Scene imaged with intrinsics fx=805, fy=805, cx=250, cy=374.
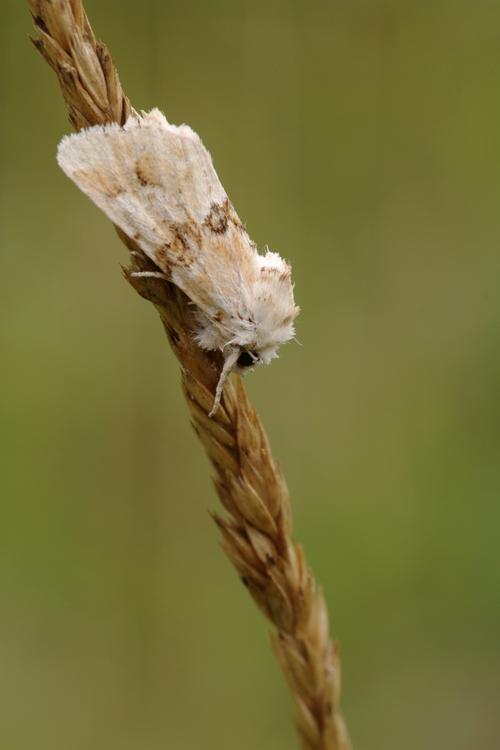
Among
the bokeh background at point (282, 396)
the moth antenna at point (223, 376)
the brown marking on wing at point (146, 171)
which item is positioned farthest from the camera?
the bokeh background at point (282, 396)

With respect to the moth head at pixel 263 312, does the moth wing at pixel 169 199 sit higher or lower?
higher

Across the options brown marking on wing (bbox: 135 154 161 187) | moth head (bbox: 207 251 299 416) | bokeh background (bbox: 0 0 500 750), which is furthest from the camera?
bokeh background (bbox: 0 0 500 750)

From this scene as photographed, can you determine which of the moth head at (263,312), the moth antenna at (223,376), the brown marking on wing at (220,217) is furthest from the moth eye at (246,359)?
the brown marking on wing at (220,217)

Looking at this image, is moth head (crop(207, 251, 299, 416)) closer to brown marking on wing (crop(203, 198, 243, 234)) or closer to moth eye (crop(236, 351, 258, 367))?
moth eye (crop(236, 351, 258, 367))

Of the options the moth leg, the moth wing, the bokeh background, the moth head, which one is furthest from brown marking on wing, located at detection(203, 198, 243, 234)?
the bokeh background

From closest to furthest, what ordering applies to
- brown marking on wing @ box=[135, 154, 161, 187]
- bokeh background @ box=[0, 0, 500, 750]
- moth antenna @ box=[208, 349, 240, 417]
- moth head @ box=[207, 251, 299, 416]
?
moth antenna @ box=[208, 349, 240, 417] → brown marking on wing @ box=[135, 154, 161, 187] → moth head @ box=[207, 251, 299, 416] → bokeh background @ box=[0, 0, 500, 750]

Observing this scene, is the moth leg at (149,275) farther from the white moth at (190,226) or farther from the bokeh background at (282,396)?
the bokeh background at (282,396)

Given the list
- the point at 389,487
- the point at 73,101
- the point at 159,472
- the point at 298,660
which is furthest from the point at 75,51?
the point at 389,487
